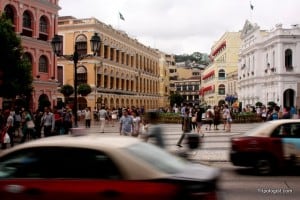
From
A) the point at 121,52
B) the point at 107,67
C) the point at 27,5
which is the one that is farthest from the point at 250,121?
the point at 121,52

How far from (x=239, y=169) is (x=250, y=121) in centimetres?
2972

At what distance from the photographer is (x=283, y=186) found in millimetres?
10680

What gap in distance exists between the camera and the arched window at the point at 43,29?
43.2 meters

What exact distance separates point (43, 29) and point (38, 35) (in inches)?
52.8

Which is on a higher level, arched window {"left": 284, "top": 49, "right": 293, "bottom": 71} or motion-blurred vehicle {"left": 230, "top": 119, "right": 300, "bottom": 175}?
arched window {"left": 284, "top": 49, "right": 293, "bottom": 71}

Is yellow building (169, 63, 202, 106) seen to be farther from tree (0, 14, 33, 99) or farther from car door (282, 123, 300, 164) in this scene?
car door (282, 123, 300, 164)

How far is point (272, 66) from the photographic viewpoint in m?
63.7

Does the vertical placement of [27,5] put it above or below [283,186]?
above

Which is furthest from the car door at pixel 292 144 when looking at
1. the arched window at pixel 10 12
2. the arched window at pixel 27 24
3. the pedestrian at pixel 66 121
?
the arched window at pixel 27 24

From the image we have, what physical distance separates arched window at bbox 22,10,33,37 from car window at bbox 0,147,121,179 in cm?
3631

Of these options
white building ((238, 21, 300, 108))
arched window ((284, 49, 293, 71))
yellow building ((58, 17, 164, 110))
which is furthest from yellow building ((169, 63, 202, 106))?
arched window ((284, 49, 293, 71))

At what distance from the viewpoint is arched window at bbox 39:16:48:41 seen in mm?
43250

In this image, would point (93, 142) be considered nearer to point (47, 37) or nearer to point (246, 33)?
point (47, 37)

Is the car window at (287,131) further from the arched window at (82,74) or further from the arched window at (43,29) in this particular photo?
the arched window at (82,74)
